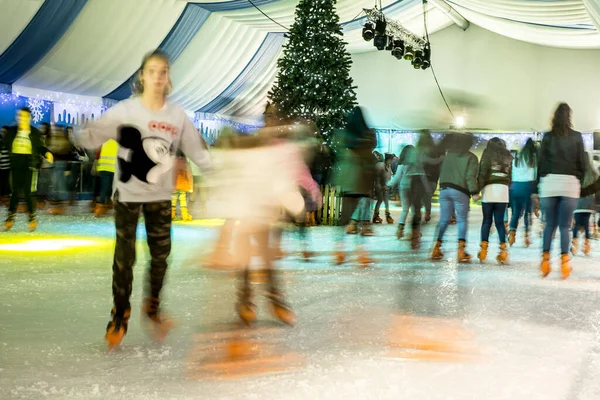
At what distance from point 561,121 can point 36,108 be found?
11743mm

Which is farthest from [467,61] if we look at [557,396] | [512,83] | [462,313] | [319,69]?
[557,396]

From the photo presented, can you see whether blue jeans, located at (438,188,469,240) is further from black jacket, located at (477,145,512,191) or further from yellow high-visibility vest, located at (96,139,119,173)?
yellow high-visibility vest, located at (96,139,119,173)

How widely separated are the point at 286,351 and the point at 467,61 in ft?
71.8

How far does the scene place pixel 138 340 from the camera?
122 inches

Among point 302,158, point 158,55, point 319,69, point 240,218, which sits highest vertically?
point 319,69

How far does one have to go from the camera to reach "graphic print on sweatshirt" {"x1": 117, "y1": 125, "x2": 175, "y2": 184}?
9.57 ft

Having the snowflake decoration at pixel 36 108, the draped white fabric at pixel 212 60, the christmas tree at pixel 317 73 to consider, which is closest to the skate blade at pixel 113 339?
the christmas tree at pixel 317 73

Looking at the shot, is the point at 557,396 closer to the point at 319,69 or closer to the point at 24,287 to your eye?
the point at 24,287

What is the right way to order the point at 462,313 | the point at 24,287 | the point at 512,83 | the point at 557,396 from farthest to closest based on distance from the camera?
the point at 512,83, the point at 24,287, the point at 462,313, the point at 557,396

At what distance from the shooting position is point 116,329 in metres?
2.93

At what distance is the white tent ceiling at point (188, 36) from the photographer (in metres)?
12.4

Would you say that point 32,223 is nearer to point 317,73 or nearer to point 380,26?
point 317,73

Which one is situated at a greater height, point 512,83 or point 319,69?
point 512,83

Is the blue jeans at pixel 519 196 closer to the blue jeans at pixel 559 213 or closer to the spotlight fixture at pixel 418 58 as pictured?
the blue jeans at pixel 559 213
